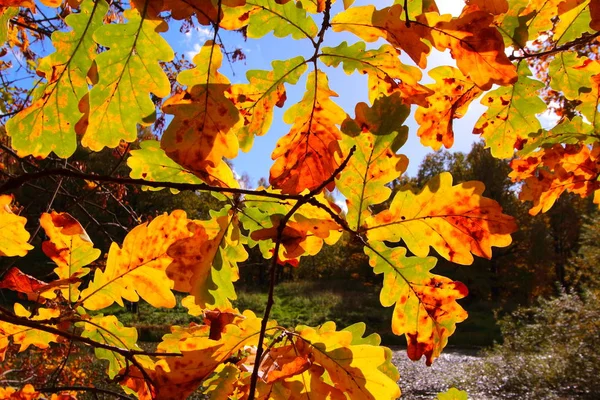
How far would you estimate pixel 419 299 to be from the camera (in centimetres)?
71

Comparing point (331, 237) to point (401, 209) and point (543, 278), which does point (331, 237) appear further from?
point (543, 278)

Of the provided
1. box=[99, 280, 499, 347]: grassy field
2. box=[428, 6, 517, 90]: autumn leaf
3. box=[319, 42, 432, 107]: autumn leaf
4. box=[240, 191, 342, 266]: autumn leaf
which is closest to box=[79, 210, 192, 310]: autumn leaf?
box=[240, 191, 342, 266]: autumn leaf

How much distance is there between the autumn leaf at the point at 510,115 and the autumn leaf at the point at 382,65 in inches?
14.3

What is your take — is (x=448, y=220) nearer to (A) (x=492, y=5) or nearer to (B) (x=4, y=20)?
(A) (x=492, y=5)

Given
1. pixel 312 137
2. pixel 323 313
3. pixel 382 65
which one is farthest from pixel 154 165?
pixel 323 313

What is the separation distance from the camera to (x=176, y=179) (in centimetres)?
80

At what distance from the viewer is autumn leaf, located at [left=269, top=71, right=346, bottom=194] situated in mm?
715

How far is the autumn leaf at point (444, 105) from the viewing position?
36.4 inches

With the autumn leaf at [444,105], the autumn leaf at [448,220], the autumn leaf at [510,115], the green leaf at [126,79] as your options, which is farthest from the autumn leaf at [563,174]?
the green leaf at [126,79]

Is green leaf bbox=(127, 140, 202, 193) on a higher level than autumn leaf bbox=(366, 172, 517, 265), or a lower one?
higher

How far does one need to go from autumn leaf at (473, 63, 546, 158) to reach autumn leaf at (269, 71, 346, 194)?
0.46 m

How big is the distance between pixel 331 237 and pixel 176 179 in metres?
0.30

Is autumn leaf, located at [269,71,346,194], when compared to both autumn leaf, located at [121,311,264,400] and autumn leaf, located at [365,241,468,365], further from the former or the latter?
autumn leaf, located at [121,311,264,400]

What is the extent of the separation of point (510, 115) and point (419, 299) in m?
0.58
